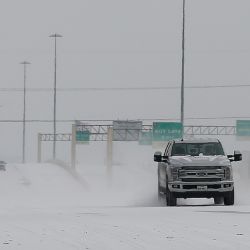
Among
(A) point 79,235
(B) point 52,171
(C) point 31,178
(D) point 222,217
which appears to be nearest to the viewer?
(A) point 79,235

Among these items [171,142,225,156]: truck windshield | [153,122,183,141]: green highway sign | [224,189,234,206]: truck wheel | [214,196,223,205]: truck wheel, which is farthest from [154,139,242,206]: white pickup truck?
[153,122,183,141]: green highway sign

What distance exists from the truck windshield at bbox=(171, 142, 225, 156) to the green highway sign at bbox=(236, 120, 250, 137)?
6285cm

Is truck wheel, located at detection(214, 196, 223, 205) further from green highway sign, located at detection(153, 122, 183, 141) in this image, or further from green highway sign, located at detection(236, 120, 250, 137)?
green highway sign, located at detection(236, 120, 250, 137)

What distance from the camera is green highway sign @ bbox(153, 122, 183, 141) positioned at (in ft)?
250

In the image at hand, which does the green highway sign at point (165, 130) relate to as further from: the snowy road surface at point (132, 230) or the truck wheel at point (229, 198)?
the snowy road surface at point (132, 230)

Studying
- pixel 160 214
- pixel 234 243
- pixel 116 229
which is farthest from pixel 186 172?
pixel 234 243

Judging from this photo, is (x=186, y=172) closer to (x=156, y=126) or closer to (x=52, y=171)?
(x=156, y=126)

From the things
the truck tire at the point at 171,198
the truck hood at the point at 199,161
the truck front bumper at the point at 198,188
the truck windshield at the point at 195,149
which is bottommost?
the truck tire at the point at 171,198

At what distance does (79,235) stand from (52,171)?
7326 cm

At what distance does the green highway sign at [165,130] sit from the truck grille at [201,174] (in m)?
50.5

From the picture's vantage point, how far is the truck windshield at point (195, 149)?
26.2 meters

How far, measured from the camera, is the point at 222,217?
19.0 m

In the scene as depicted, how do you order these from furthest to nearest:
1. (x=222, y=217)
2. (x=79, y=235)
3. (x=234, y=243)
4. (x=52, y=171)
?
(x=52, y=171) → (x=222, y=217) → (x=79, y=235) → (x=234, y=243)

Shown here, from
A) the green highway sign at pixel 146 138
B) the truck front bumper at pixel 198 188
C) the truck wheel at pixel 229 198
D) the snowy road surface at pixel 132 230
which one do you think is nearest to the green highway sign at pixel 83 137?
the green highway sign at pixel 146 138
